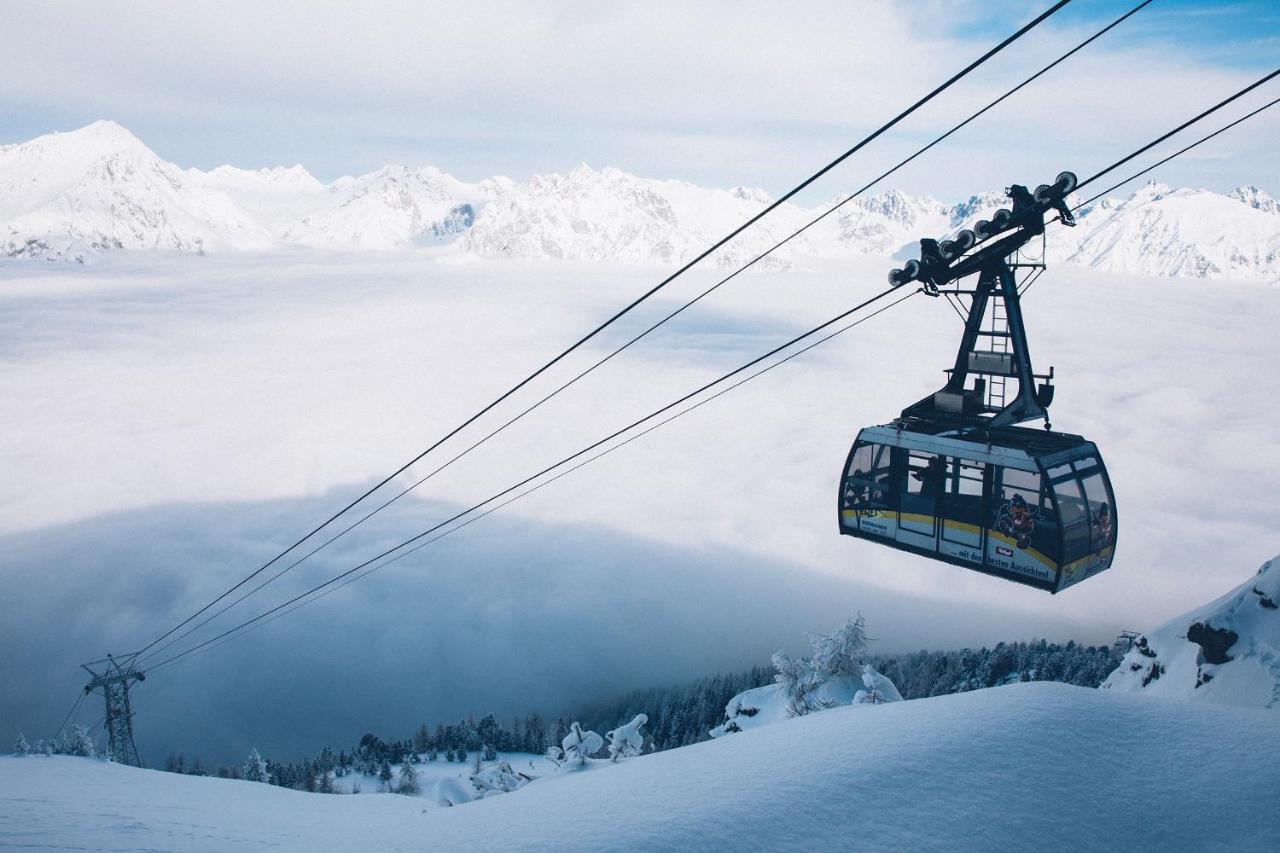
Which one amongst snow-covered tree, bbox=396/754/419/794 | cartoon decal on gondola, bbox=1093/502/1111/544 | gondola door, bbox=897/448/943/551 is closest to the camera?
cartoon decal on gondola, bbox=1093/502/1111/544

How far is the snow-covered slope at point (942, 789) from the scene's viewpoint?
6133 millimetres

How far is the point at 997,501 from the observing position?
525 inches

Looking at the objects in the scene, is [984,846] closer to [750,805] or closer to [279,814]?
[750,805]

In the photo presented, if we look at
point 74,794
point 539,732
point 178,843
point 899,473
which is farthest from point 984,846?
point 539,732

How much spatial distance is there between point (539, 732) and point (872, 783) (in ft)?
367

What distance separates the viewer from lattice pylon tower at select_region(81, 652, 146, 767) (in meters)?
27.3

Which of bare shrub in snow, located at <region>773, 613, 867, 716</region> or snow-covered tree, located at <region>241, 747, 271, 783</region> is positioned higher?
bare shrub in snow, located at <region>773, 613, 867, 716</region>

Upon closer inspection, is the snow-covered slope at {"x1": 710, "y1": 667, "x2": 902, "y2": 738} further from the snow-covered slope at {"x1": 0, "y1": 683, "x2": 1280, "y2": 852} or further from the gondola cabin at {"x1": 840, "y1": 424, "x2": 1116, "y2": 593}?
the snow-covered slope at {"x1": 0, "y1": 683, "x2": 1280, "y2": 852}

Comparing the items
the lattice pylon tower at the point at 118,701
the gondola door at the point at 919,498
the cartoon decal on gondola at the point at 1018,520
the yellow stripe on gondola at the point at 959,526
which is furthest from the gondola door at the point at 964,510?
the lattice pylon tower at the point at 118,701

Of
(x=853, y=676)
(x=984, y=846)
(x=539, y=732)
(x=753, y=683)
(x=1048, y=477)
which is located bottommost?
(x=539, y=732)

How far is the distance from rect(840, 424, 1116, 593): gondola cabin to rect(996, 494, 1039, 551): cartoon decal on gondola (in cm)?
2

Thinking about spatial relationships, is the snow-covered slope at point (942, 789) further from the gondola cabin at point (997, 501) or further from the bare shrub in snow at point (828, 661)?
the bare shrub in snow at point (828, 661)

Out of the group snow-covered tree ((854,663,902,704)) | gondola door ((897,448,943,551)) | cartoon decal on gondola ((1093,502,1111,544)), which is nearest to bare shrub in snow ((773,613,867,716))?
snow-covered tree ((854,663,902,704))

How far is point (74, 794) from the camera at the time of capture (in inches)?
→ 603
